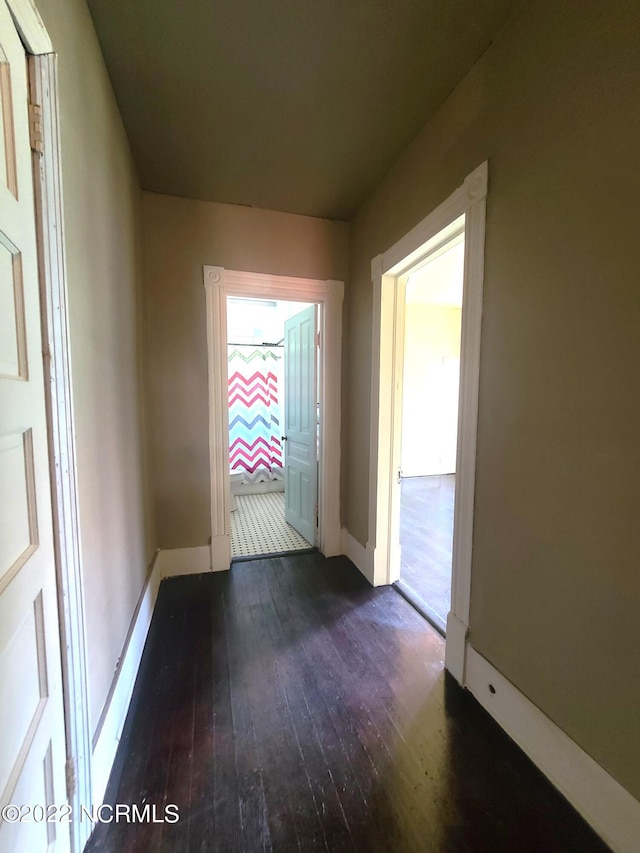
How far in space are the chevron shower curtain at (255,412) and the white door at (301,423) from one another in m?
1.54

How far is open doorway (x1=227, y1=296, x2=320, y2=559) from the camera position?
304 centimetres

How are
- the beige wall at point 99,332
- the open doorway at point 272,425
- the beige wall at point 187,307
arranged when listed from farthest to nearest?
the open doorway at point 272,425, the beige wall at point 187,307, the beige wall at point 99,332

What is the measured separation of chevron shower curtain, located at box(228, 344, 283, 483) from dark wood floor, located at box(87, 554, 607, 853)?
10.0 feet

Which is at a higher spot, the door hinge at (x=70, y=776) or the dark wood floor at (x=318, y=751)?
the door hinge at (x=70, y=776)

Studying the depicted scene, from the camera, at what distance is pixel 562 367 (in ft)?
3.75

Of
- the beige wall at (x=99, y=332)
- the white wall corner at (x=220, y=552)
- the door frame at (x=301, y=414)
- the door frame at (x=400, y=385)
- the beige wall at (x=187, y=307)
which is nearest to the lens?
the beige wall at (x=99, y=332)

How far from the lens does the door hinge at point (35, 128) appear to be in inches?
33.3

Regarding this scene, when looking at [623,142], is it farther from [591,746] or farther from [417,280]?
[417,280]

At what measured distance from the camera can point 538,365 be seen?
1.23 metres

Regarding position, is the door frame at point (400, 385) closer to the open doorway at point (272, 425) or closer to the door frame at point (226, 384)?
the door frame at point (226, 384)

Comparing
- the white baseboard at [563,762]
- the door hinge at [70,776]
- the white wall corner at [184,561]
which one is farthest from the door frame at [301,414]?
the door hinge at [70,776]

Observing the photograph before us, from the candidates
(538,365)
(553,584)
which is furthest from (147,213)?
(553,584)

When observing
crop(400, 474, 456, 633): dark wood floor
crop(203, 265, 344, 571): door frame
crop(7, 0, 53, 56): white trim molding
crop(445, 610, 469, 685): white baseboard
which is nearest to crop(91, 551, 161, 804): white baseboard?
crop(203, 265, 344, 571): door frame

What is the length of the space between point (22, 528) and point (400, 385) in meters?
2.05
